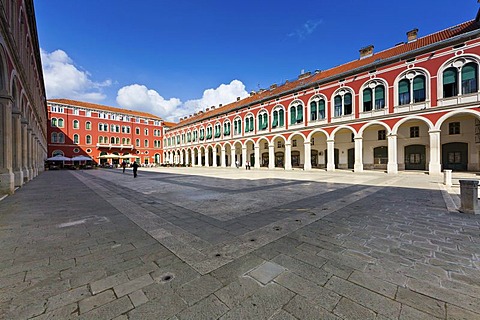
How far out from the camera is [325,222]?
4.81 metres

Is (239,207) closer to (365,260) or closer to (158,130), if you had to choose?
(365,260)

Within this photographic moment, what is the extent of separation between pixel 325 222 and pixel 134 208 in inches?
213

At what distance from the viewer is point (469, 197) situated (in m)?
5.40

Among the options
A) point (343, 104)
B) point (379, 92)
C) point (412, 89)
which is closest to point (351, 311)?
point (412, 89)

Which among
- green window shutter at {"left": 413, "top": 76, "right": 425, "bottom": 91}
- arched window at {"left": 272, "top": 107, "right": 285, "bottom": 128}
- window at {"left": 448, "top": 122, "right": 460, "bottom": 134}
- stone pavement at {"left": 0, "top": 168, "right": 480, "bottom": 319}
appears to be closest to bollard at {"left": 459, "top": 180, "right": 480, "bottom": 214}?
stone pavement at {"left": 0, "top": 168, "right": 480, "bottom": 319}

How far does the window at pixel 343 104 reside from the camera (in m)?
22.3

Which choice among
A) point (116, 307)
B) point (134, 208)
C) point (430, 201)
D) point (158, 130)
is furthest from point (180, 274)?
point (158, 130)

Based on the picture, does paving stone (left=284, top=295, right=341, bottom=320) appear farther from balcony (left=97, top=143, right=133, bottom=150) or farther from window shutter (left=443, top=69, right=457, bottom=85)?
balcony (left=97, top=143, right=133, bottom=150)

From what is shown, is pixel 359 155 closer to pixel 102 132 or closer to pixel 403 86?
pixel 403 86

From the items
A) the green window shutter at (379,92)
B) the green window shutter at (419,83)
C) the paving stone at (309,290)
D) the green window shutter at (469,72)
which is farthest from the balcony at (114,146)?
the green window shutter at (469,72)

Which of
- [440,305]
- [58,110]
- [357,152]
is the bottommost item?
[440,305]

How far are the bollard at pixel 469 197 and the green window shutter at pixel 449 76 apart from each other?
56.1 feet

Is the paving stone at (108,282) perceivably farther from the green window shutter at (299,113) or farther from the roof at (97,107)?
the roof at (97,107)

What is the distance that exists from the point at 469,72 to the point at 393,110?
5.21 meters
